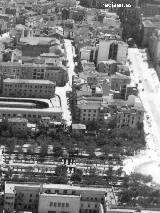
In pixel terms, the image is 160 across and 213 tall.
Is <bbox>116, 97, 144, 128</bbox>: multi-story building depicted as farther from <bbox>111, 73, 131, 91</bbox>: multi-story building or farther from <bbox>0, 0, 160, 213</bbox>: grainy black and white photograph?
<bbox>111, 73, 131, 91</bbox>: multi-story building

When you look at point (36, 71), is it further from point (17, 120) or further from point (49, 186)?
point (49, 186)

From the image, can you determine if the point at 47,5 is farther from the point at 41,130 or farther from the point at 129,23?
the point at 41,130

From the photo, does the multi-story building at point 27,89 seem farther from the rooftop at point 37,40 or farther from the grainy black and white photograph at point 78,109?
the rooftop at point 37,40

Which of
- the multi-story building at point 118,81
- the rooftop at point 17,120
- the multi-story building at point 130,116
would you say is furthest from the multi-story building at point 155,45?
the rooftop at point 17,120

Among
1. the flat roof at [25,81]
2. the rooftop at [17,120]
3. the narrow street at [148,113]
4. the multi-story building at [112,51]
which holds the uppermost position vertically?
the multi-story building at [112,51]

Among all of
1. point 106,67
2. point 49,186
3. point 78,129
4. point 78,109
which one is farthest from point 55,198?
point 106,67

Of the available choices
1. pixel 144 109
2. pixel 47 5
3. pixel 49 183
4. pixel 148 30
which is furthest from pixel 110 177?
pixel 47 5
